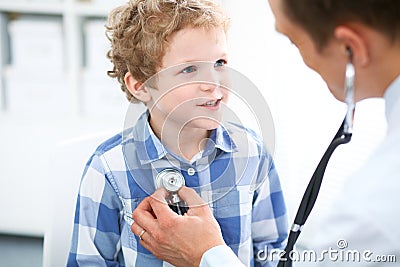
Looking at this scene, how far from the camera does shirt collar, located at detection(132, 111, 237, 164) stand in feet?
3.65

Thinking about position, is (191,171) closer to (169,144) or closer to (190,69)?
(169,144)

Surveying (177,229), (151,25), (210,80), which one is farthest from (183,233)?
(151,25)

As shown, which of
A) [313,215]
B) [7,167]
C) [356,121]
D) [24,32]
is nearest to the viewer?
[356,121]

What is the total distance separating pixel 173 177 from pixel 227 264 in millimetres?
214

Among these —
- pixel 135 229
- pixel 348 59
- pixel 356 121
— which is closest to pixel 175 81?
Answer: pixel 135 229

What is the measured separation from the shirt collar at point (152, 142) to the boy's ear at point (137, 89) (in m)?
0.04

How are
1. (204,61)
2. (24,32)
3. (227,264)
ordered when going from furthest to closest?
(24,32) < (204,61) < (227,264)

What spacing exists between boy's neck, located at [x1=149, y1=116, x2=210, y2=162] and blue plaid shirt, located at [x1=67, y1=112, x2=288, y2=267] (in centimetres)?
2

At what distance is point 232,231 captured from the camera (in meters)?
1.13

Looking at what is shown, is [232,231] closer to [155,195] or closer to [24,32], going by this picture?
[155,195]

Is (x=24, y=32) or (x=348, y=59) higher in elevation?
(x=24, y=32)

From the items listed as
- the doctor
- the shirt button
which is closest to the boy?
the shirt button

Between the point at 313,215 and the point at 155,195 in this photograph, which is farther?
the point at 313,215

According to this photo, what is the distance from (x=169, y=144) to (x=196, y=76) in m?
0.16
